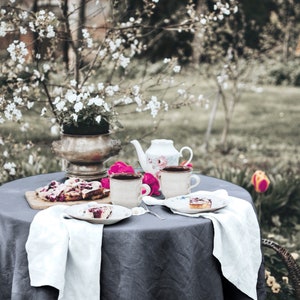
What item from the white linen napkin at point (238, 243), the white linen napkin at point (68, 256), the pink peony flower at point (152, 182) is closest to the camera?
the white linen napkin at point (68, 256)

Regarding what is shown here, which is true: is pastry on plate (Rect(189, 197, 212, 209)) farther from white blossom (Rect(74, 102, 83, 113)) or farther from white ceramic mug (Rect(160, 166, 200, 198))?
white blossom (Rect(74, 102, 83, 113))

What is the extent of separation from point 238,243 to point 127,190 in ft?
1.64

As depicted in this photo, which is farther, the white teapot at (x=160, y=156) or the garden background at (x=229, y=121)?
the garden background at (x=229, y=121)

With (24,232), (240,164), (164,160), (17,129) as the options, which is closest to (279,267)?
(164,160)

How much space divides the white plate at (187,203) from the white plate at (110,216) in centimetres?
21

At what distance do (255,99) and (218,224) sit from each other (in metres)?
10.7

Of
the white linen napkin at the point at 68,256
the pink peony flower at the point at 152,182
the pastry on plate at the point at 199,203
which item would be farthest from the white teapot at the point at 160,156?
the white linen napkin at the point at 68,256

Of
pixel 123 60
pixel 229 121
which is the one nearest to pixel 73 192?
pixel 123 60

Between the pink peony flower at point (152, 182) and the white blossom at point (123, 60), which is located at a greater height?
the white blossom at point (123, 60)

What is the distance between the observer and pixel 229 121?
25.8ft

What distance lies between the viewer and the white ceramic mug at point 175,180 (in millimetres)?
2605

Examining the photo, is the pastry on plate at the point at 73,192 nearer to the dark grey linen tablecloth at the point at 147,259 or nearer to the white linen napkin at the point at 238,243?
the dark grey linen tablecloth at the point at 147,259

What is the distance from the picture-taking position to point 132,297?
7.36ft

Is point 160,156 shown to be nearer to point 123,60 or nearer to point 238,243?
point 238,243
